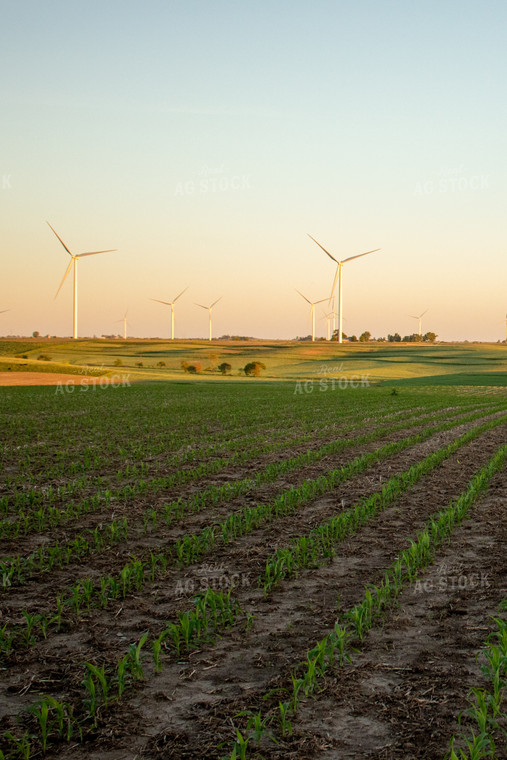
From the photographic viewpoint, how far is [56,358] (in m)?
128

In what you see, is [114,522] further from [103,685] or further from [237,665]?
[103,685]

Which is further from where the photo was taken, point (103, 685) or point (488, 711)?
point (103, 685)

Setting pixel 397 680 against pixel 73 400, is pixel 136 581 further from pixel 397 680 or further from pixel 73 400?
pixel 73 400

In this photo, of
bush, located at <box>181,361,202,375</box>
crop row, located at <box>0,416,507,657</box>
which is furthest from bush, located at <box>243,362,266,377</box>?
crop row, located at <box>0,416,507,657</box>

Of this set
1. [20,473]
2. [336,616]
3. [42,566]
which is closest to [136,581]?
[42,566]

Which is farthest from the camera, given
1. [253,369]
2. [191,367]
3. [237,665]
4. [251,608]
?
[191,367]

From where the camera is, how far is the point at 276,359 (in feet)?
420

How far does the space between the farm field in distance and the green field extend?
84.3m

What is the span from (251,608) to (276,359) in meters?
119

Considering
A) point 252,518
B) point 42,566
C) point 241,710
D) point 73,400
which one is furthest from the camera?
point 73,400

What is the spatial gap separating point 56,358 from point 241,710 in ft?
420

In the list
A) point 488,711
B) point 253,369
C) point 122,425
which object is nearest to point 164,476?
point 488,711

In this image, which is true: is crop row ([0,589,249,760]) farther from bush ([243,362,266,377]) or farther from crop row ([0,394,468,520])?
bush ([243,362,266,377])

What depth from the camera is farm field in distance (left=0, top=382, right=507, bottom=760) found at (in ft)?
20.2
